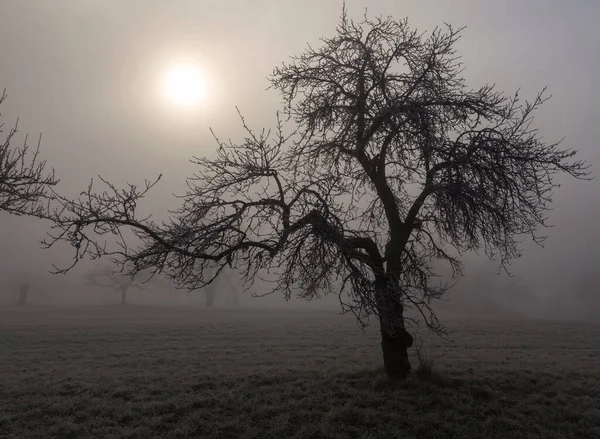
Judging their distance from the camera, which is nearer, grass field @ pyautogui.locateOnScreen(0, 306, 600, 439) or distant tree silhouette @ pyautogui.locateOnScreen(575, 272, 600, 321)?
grass field @ pyautogui.locateOnScreen(0, 306, 600, 439)

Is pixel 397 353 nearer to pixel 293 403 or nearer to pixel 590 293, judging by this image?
pixel 293 403

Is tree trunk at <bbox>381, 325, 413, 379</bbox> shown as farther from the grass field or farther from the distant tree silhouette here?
the distant tree silhouette

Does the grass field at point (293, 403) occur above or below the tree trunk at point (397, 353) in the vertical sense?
below

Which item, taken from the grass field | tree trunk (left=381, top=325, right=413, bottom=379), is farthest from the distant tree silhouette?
tree trunk (left=381, top=325, right=413, bottom=379)

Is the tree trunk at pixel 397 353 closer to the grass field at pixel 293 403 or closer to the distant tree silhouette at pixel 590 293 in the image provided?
the grass field at pixel 293 403

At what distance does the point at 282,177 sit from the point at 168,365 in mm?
9880

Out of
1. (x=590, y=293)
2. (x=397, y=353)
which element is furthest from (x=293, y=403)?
(x=590, y=293)

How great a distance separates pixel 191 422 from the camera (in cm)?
755

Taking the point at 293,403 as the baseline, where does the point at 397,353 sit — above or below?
above

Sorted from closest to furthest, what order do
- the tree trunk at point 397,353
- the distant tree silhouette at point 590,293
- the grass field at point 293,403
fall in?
the grass field at point 293,403 < the tree trunk at point 397,353 < the distant tree silhouette at point 590,293

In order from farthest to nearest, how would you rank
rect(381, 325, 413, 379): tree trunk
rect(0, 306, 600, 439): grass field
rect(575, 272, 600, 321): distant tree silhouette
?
rect(575, 272, 600, 321): distant tree silhouette
rect(381, 325, 413, 379): tree trunk
rect(0, 306, 600, 439): grass field

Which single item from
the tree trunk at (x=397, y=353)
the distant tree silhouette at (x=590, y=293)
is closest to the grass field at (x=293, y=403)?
the tree trunk at (x=397, y=353)

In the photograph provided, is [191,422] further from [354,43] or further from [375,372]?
[354,43]

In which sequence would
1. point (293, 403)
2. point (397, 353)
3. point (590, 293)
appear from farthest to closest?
point (590, 293), point (397, 353), point (293, 403)
